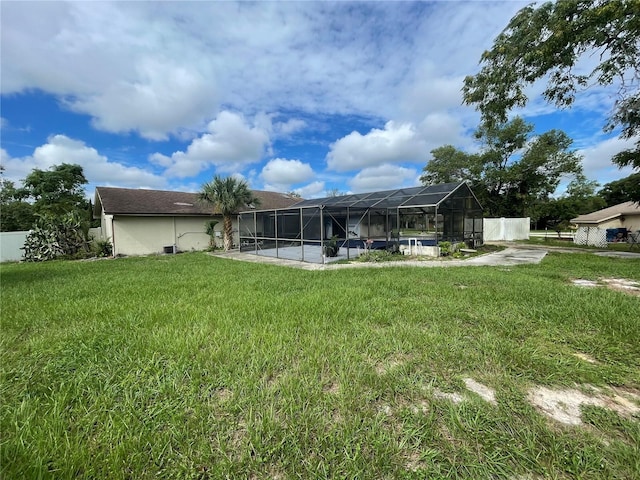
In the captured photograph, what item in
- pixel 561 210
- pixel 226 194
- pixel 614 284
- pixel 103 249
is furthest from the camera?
pixel 561 210

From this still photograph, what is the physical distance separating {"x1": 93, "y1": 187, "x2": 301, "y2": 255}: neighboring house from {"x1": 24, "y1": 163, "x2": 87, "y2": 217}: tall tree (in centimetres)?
1176

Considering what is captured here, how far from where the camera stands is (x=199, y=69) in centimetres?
790

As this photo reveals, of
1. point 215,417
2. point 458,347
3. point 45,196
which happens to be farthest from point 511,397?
point 45,196

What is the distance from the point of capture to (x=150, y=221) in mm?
14188

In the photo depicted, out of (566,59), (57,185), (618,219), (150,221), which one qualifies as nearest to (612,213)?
(618,219)

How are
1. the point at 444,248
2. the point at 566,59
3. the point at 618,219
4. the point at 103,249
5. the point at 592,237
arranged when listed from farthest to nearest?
1. the point at 618,219
2. the point at 592,237
3. the point at 103,249
4. the point at 444,248
5. the point at 566,59

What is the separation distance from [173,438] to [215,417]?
0.88ft

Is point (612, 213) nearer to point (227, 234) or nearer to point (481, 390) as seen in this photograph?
point (481, 390)

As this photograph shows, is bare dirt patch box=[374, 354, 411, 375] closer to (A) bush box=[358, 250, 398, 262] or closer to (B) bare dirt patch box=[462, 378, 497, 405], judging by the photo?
(B) bare dirt patch box=[462, 378, 497, 405]

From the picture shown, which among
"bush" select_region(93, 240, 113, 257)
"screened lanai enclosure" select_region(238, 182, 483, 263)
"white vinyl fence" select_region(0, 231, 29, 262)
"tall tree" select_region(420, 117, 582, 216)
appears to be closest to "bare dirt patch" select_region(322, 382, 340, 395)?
"screened lanai enclosure" select_region(238, 182, 483, 263)

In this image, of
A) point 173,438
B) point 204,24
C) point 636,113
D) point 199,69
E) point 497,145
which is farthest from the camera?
point 497,145

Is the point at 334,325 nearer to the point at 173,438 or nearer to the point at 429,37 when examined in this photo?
the point at 173,438

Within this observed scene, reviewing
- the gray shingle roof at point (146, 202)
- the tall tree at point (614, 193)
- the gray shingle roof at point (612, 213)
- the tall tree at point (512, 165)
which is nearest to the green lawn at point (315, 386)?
the gray shingle roof at point (146, 202)

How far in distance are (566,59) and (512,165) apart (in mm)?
15304
